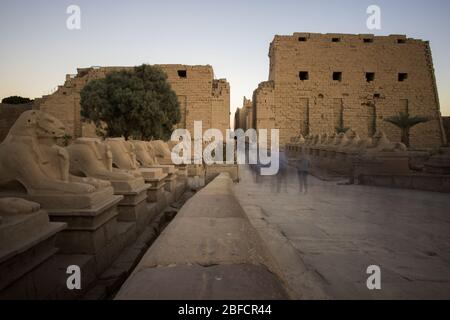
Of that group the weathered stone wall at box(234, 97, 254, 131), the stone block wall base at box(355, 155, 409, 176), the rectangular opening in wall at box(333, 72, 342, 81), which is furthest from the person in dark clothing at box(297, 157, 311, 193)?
the weathered stone wall at box(234, 97, 254, 131)

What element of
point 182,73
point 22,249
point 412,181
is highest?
point 182,73

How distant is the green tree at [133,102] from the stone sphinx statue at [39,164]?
1366 cm

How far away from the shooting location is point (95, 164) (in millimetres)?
4176

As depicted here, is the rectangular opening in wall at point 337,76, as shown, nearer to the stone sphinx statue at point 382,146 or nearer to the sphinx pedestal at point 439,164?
the stone sphinx statue at point 382,146

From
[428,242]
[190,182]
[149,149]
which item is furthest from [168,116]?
[428,242]

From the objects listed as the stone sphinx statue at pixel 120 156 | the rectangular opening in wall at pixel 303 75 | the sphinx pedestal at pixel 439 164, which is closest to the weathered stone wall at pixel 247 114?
the rectangular opening in wall at pixel 303 75

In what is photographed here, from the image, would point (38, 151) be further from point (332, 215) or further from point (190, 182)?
point (190, 182)

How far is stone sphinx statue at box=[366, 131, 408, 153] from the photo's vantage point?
8406 millimetres

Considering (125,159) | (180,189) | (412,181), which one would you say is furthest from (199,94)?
(125,159)

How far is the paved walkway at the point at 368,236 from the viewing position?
238cm

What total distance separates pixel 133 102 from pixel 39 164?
14047 millimetres

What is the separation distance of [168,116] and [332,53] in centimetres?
1378

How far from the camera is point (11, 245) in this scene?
1993 mm

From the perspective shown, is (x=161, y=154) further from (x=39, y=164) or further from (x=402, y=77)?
(x=402, y=77)
